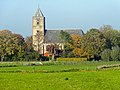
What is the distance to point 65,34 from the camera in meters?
127

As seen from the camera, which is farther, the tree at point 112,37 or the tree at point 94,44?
the tree at point 112,37

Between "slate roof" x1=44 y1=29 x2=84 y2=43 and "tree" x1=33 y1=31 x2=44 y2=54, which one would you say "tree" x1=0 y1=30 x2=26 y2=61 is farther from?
"slate roof" x1=44 y1=29 x2=84 y2=43

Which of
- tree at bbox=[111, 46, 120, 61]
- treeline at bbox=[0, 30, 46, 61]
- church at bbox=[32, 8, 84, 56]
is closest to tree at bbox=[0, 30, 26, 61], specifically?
treeline at bbox=[0, 30, 46, 61]

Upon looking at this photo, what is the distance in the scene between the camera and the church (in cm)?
13868

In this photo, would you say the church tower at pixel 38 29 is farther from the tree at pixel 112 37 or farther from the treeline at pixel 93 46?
the tree at pixel 112 37

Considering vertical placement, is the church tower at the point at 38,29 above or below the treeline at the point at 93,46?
above

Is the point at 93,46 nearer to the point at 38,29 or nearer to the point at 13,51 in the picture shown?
the point at 13,51

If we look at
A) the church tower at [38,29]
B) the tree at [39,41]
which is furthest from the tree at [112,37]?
the church tower at [38,29]

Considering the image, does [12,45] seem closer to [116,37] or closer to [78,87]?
[116,37]

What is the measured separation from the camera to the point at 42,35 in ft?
481

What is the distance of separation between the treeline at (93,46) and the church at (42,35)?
1553 centimetres

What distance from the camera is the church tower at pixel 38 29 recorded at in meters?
141

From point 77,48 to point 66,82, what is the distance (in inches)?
3703

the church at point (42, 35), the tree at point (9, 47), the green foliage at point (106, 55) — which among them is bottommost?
the green foliage at point (106, 55)
